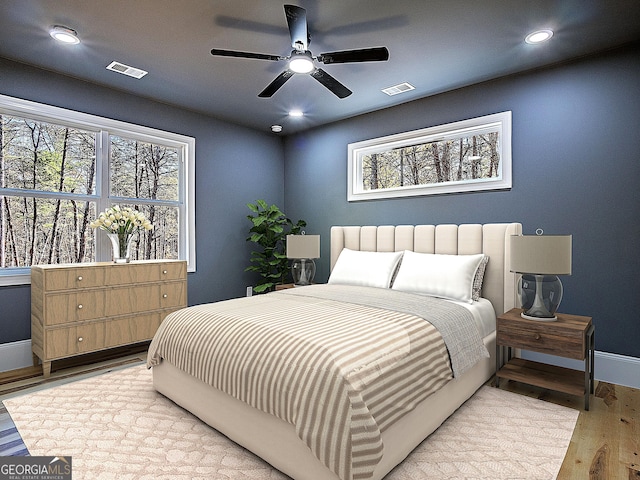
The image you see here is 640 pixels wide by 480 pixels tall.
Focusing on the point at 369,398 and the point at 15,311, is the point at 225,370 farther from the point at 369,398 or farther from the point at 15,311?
the point at 15,311

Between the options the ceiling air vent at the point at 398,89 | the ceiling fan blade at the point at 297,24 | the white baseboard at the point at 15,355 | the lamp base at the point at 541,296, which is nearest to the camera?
the ceiling fan blade at the point at 297,24

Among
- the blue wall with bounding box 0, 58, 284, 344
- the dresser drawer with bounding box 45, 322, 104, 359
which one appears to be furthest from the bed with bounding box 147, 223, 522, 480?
the blue wall with bounding box 0, 58, 284, 344

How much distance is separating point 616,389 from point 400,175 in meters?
2.79

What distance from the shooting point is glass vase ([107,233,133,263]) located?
11.4ft

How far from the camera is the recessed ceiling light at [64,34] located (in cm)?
259

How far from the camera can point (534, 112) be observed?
322cm

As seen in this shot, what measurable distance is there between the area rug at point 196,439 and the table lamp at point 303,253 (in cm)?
209

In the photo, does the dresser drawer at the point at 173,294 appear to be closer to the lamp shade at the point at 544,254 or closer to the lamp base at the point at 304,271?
the lamp base at the point at 304,271

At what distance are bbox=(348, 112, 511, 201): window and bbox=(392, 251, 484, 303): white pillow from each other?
915 mm

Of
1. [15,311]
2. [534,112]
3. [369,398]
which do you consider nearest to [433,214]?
[534,112]

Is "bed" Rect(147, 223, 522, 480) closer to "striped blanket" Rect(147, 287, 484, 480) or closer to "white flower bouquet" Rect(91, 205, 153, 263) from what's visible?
"striped blanket" Rect(147, 287, 484, 480)

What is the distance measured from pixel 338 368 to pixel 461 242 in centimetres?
238

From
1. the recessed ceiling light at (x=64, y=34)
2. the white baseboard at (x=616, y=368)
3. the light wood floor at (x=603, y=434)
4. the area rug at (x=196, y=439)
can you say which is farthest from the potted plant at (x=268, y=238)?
the white baseboard at (x=616, y=368)

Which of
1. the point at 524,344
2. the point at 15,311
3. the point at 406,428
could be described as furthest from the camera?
the point at 15,311
